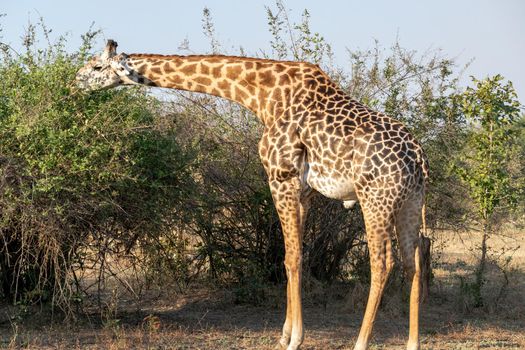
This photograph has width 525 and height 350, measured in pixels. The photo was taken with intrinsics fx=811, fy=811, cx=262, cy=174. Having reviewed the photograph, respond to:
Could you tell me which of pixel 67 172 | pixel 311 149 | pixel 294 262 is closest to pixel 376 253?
pixel 294 262

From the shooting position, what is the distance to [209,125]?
1113 cm

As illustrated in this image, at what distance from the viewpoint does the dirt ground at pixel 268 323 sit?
8.33 metres

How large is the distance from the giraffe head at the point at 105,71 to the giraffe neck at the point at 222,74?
4.2 inches

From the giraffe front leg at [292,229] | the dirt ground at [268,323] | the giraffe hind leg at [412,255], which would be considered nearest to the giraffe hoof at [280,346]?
the giraffe front leg at [292,229]

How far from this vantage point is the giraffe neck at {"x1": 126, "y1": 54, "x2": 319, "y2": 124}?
8516 millimetres

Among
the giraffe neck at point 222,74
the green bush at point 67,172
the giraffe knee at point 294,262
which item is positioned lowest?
the giraffe knee at point 294,262

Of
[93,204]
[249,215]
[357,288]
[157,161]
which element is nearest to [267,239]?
[249,215]

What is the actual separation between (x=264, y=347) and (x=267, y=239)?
9.75ft

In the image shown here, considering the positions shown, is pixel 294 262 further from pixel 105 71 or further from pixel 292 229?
pixel 105 71

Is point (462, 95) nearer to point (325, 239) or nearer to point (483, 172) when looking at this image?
point (483, 172)

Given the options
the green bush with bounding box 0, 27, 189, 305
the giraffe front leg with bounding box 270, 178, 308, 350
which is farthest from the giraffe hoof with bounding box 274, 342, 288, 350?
the green bush with bounding box 0, 27, 189, 305

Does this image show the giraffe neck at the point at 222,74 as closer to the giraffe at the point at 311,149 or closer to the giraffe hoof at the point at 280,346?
the giraffe at the point at 311,149

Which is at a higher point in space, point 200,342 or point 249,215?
point 249,215

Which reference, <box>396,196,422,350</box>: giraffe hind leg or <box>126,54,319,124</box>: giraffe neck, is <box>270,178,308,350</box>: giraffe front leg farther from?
<box>396,196,422,350</box>: giraffe hind leg
